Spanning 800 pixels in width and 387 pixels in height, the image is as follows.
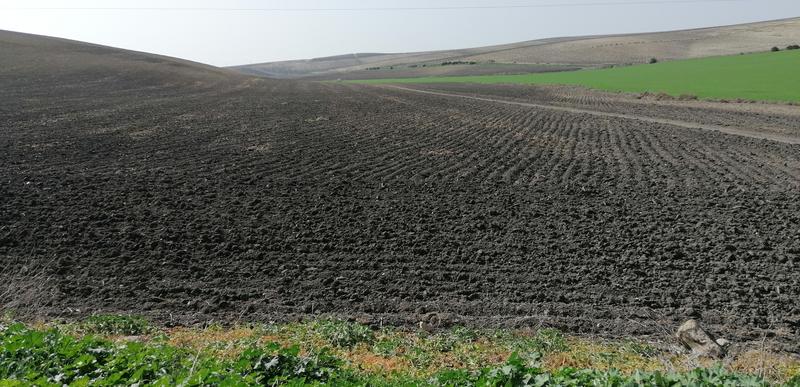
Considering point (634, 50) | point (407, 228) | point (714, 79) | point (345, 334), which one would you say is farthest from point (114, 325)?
point (634, 50)

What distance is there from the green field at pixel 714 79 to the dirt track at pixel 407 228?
61.8ft

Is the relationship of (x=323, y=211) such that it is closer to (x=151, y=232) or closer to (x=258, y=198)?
(x=258, y=198)

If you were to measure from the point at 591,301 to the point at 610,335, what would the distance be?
1.02 metres

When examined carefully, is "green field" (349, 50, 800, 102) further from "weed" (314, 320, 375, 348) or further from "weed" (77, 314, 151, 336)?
"weed" (77, 314, 151, 336)

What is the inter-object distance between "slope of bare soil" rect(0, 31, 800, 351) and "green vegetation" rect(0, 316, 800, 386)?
0.58m

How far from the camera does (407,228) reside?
12375 mm

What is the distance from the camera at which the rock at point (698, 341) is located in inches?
293

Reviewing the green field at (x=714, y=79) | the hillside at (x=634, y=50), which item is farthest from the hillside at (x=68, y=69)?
the hillside at (x=634, y=50)

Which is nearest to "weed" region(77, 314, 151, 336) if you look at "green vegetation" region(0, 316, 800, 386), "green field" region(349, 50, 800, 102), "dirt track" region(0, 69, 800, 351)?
"green vegetation" region(0, 316, 800, 386)

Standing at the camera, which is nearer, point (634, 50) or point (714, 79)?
point (714, 79)

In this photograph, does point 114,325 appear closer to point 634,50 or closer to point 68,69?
point 68,69

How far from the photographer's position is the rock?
7.45 meters

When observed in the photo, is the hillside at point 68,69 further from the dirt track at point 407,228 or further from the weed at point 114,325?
the weed at point 114,325

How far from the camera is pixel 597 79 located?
60.1 meters
